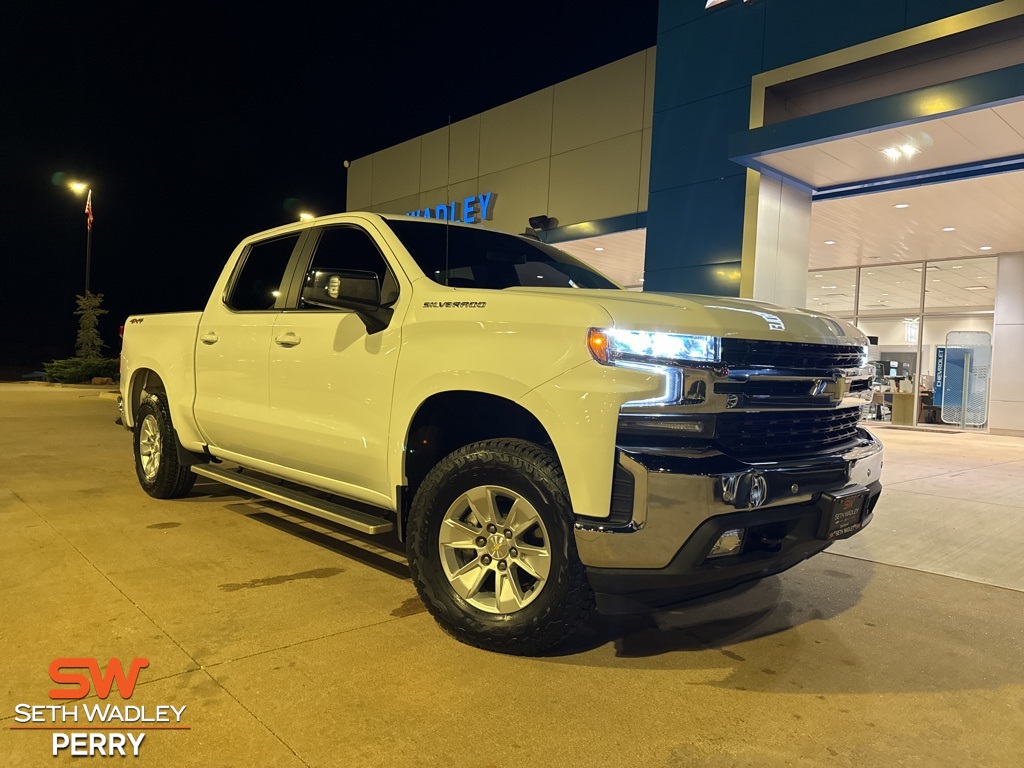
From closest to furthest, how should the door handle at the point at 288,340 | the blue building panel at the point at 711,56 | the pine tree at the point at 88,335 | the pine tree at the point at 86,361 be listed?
the door handle at the point at 288,340 < the blue building panel at the point at 711,56 < the pine tree at the point at 86,361 < the pine tree at the point at 88,335

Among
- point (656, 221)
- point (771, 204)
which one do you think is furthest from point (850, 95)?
point (656, 221)

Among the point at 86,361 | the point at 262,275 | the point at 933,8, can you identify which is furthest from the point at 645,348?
the point at 86,361

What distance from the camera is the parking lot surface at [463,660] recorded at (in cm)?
243

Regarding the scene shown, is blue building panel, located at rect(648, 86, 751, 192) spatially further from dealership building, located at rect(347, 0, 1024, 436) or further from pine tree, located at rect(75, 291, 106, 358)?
pine tree, located at rect(75, 291, 106, 358)

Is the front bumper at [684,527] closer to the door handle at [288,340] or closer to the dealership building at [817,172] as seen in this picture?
the door handle at [288,340]

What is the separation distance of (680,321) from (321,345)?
2059 mm

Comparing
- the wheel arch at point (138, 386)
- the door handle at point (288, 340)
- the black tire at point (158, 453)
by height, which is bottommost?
the black tire at point (158, 453)

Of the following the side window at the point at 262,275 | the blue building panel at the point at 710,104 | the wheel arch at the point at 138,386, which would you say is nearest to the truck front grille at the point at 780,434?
the side window at the point at 262,275

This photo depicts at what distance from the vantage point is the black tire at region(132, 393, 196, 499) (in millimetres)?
5641

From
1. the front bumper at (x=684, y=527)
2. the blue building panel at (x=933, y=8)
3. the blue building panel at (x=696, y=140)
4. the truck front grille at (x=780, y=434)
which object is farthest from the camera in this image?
the blue building panel at (x=696, y=140)

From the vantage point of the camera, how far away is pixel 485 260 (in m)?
4.27

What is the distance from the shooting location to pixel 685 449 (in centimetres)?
274

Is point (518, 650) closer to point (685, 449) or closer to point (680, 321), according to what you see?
point (685, 449)

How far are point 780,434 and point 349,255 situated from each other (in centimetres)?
263
